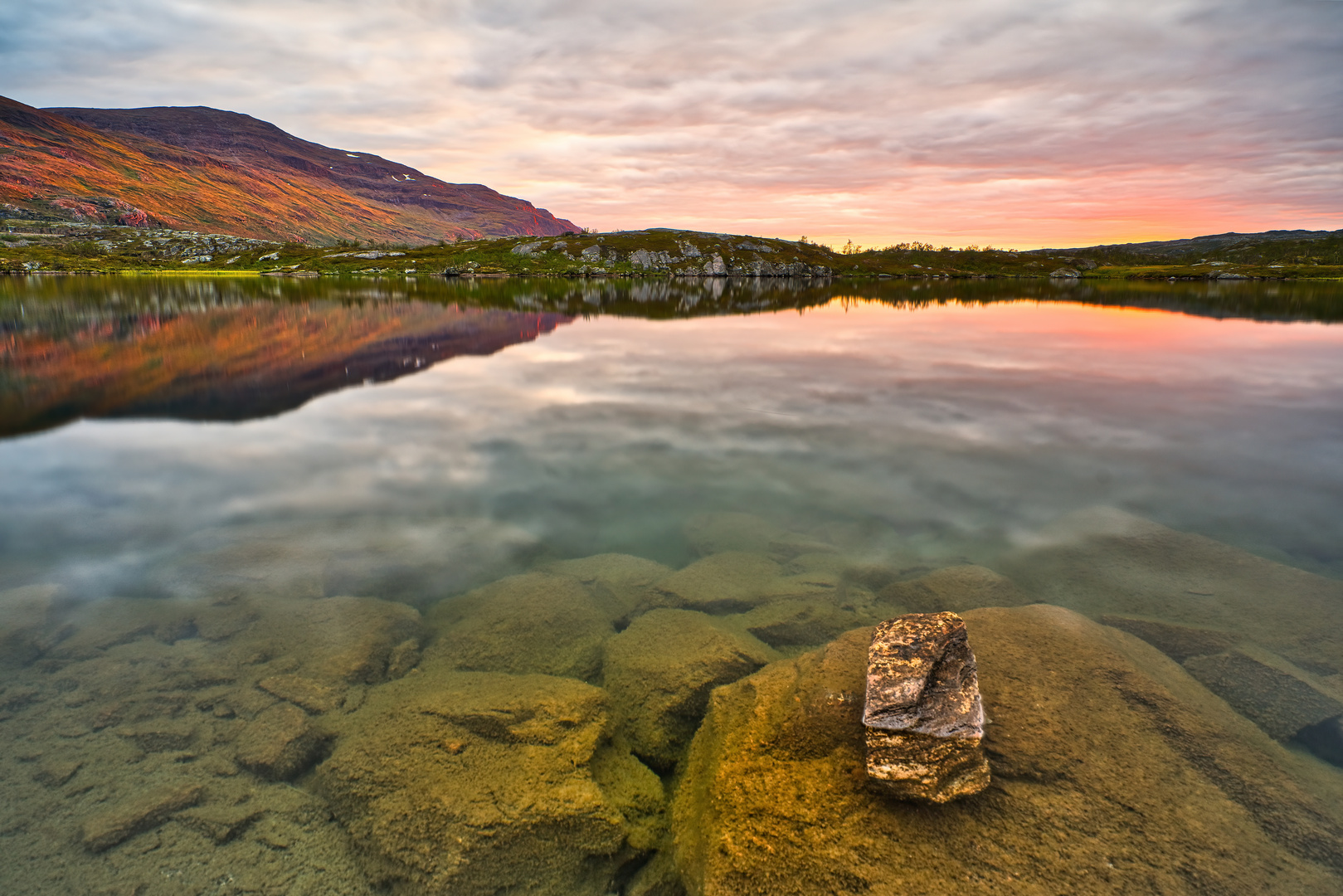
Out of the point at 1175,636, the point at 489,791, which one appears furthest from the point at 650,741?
the point at 1175,636

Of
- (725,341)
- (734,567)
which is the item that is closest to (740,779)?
(734,567)

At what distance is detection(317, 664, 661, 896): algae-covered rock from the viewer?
557 cm

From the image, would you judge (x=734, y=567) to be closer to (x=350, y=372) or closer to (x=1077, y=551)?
(x=1077, y=551)

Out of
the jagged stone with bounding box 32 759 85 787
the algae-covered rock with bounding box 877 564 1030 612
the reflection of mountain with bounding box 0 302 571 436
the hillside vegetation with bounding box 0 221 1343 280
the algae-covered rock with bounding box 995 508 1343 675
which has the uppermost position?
the hillside vegetation with bounding box 0 221 1343 280

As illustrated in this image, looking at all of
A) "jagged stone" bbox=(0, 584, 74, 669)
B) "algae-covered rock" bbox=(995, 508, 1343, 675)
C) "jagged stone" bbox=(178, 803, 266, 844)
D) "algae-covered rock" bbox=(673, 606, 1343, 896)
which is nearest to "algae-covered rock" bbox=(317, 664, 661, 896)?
"jagged stone" bbox=(178, 803, 266, 844)

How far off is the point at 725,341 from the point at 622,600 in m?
31.9

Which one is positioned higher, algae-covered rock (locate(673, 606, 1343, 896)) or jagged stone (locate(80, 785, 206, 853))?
algae-covered rock (locate(673, 606, 1343, 896))

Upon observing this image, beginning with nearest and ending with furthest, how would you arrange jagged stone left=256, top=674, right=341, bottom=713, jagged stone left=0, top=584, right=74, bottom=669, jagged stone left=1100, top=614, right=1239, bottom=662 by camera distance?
1. jagged stone left=256, top=674, right=341, bottom=713
2. jagged stone left=0, top=584, right=74, bottom=669
3. jagged stone left=1100, top=614, right=1239, bottom=662

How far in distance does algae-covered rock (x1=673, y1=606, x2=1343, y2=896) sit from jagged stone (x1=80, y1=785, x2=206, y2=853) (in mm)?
5037

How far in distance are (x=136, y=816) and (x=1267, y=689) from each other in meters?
12.8

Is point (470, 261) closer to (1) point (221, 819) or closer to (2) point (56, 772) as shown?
(2) point (56, 772)

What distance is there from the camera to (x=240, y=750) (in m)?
6.86

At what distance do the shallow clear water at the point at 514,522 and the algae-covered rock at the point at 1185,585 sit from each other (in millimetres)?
61

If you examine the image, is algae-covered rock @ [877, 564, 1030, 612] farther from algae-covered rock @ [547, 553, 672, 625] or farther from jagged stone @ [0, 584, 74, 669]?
jagged stone @ [0, 584, 74, 669]
